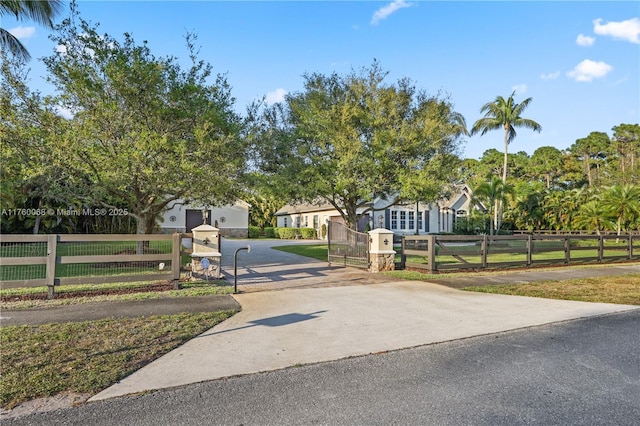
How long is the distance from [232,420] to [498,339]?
3764 mm

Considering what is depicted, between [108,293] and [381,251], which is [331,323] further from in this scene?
[381,251]

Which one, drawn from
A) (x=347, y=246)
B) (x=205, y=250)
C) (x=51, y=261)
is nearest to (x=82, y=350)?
(x=51, y=261)

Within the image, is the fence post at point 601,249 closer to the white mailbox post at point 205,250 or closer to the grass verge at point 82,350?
the white mailbox post at point 205,250

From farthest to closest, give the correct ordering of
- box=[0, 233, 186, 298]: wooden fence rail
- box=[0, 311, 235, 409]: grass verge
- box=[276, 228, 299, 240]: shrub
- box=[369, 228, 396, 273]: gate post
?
box=[276, 228, 299, 240]: shrub → box=[369, 228, 396, 273]: gate post → box=[0, 233, 186, 298]: wooden fence rail → box=[0, 311, 235, 409]: grass verge

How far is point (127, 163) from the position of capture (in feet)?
34.2

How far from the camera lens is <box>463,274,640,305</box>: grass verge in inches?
322

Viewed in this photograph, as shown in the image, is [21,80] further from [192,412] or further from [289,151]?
[192,412]

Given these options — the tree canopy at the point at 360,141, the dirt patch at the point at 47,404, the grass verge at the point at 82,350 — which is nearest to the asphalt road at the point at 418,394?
the dirt patch at the point at 47,404

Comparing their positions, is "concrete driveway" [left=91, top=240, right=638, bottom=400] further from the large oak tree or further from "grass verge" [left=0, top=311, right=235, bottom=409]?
the large oak tree

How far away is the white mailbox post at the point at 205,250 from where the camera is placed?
970 cm

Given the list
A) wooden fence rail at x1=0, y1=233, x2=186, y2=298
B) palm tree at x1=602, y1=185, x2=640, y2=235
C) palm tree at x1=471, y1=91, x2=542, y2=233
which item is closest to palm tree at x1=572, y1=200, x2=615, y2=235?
palm tree at x1=602, y1=185, x2=640, y2=235

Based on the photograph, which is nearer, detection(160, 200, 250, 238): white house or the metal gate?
the metal gate

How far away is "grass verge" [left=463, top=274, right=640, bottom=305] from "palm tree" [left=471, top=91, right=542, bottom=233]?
21.0 m

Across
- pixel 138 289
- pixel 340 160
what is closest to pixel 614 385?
pixel 138 289
